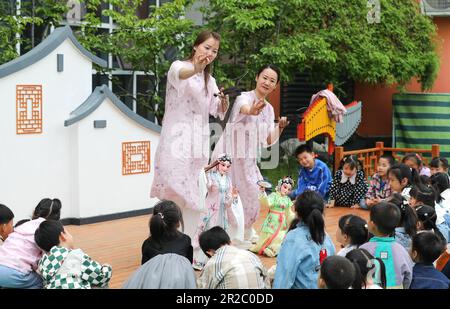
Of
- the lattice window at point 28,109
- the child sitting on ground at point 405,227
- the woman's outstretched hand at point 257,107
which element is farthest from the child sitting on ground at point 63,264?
the lattice window at point 28,109

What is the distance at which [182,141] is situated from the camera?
8.43 metres

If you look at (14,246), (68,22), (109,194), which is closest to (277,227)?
(109,194)

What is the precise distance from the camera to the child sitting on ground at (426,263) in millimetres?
5875

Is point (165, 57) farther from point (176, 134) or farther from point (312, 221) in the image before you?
point (312, 221)

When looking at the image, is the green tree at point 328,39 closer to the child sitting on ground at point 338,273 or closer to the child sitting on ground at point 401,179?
the child sitting on ground at point 401,179

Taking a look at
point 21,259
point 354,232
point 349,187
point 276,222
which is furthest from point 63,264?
point 349,187

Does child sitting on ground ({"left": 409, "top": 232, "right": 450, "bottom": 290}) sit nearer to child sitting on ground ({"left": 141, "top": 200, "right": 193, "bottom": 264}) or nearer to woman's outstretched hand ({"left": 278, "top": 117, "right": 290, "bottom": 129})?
child sitting on ground ({"left": 141, "top": 200, "right": 193, "bottom": 264})

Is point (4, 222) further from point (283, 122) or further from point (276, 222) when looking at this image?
point (276, 222)

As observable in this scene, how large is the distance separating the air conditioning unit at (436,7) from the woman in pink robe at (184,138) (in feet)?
35.7

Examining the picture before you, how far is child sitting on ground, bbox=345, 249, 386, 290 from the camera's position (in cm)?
513

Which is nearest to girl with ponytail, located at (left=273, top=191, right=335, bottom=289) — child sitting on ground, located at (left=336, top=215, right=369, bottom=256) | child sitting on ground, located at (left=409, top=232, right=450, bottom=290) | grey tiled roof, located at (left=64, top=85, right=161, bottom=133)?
child sitting on ground, located at (left=336, top=215, right=369, bottom=256)

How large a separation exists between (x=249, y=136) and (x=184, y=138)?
885 mm

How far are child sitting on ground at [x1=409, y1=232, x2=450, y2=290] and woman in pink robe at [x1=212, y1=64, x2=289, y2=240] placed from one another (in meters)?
2.87

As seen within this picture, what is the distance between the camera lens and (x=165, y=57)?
48.0 ft
